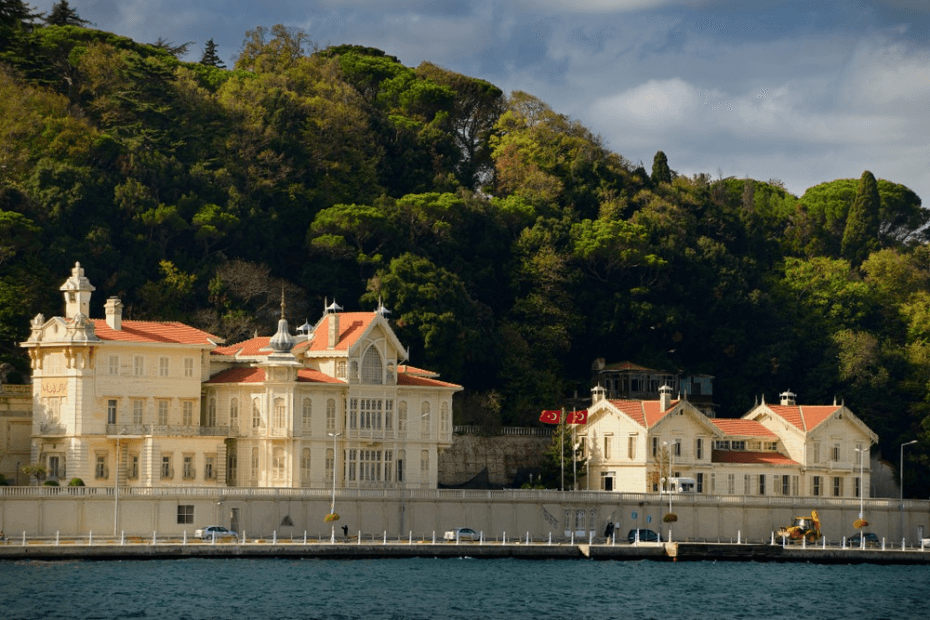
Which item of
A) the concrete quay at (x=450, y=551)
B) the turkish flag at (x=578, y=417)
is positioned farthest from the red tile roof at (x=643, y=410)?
the concrete quay at (x=450, y=551)

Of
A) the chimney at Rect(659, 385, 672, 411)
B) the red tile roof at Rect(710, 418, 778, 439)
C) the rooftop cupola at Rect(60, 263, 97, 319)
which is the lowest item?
the red tile roof at Rect(710, 418, 778, 439)

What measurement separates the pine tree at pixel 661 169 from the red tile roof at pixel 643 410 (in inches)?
1378

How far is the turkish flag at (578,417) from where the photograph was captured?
4353 inches

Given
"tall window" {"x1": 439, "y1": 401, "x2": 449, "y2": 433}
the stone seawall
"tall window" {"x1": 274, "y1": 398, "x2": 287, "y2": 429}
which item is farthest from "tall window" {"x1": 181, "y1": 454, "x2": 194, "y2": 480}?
the stone seawall

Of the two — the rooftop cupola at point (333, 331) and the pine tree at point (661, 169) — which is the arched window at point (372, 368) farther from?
the pine tree at point (661, 169)

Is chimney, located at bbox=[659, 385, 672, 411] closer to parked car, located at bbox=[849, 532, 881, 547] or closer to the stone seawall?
the stone seawall

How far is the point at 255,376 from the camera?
3856 inches

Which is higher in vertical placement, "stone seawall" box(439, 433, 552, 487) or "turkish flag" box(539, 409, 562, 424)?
"turkish flag" box(539, 409, 562, 424)

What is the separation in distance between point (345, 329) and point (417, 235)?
69.3 feet

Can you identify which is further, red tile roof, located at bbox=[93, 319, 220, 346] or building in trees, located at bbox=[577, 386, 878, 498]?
building in trees, located at bbox=[577, 386, 878, 498]

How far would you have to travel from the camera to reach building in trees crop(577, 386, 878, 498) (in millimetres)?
106438

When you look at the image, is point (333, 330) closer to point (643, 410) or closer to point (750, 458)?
point (643, 410)

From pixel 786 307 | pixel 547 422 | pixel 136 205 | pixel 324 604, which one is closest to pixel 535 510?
pixel 547 422

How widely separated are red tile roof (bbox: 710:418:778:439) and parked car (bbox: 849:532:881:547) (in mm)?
10438
